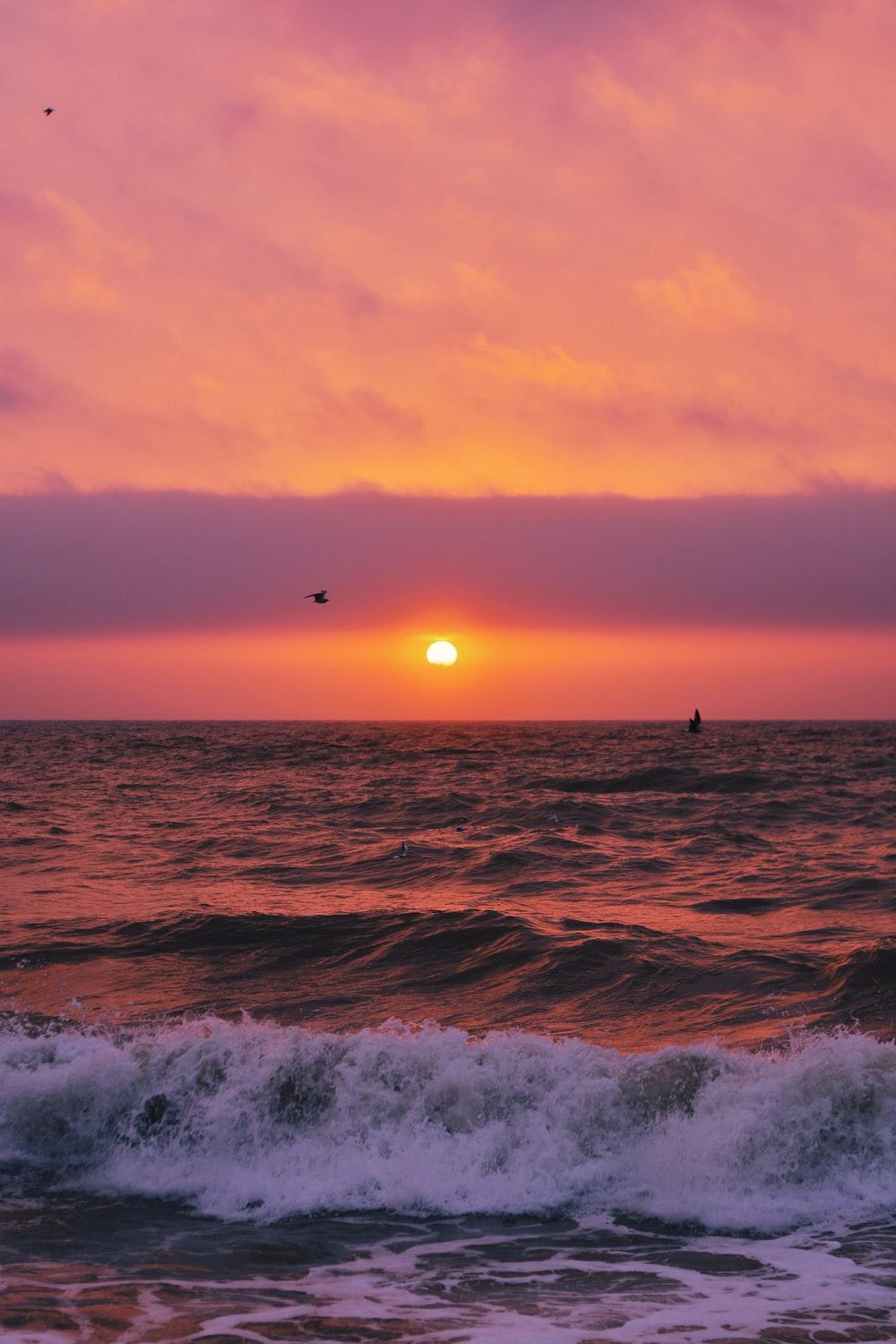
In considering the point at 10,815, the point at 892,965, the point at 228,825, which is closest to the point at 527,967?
the point at 892,965

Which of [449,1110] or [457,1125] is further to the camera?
[449,1110]

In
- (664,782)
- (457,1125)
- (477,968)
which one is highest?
(664,782)

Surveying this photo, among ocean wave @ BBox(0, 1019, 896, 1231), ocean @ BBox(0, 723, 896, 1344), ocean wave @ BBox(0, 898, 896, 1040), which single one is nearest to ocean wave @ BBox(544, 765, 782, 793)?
ocean @ BBox(0, 723, 896, 1344)

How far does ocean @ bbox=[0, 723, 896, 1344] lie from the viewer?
7742 millimetres

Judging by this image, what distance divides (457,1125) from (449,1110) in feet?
0.60

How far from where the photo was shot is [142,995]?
15.1 m

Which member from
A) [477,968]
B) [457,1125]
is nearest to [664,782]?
[477,968]

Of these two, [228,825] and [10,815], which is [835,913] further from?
[10,815]

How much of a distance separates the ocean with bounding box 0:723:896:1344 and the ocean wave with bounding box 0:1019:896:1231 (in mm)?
28

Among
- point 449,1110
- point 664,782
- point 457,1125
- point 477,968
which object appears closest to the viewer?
point 457,1125

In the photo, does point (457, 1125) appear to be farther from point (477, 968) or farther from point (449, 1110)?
point (477, 968)

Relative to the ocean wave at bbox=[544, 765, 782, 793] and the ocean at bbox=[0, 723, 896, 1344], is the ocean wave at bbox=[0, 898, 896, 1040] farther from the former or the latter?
the ocean wave at bbox=[544, 765, 782, 793]

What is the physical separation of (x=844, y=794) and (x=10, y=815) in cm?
2697

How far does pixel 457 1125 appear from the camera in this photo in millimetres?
10703
